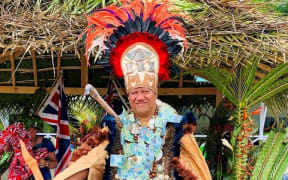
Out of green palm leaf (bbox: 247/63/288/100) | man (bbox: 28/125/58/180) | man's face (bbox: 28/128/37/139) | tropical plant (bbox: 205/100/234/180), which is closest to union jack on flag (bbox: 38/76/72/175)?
man (bbox: 28/125/58/180)

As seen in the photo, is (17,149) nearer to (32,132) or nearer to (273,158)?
(32,132)

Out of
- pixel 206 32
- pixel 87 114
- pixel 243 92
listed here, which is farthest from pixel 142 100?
pixel 87 114

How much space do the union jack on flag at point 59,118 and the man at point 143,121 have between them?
184cm

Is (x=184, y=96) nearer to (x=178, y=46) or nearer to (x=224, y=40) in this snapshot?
(x=224, y=40)

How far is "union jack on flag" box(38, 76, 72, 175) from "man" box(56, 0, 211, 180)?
6.04ft

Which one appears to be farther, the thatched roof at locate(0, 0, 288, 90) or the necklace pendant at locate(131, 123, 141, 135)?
the thatched roof at locate(0, 0, 288, 90)

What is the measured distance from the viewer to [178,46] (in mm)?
3354

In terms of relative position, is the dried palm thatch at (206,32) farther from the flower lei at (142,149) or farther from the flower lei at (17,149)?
the flower lei at (17,149)

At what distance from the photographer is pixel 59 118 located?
5.16 meters

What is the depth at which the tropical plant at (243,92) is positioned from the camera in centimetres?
459

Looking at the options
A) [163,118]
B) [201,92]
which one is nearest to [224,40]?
[163,118]

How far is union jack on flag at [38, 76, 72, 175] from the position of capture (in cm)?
506

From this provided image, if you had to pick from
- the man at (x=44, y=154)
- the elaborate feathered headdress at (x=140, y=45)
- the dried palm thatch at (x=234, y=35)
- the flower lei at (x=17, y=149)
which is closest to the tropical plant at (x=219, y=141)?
the dried palm thatch at (x=234, y=35)

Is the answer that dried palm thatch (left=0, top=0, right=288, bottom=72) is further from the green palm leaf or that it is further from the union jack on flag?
the union jack on flag
